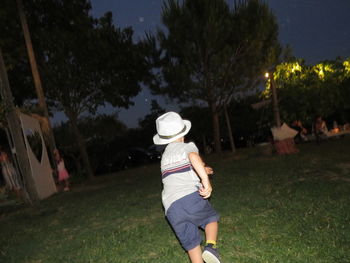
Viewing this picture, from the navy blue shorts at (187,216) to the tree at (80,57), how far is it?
14.8 meters

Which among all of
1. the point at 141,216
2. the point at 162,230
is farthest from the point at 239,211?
the point at 141,216

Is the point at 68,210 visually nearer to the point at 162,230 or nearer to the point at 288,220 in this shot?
the point at 162,230

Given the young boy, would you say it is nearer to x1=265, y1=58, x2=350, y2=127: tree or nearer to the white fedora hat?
the white fedora hat

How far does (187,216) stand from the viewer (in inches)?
138

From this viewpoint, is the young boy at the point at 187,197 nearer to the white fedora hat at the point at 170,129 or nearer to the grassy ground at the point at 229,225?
the white fedora hat at the point at 170,129

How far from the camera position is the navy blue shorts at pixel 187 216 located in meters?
3.49

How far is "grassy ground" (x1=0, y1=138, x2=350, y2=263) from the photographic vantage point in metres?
4.26

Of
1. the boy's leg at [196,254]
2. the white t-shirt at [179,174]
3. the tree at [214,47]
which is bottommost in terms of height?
the boy's leg at [196,254]

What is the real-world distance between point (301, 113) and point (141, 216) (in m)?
17.4

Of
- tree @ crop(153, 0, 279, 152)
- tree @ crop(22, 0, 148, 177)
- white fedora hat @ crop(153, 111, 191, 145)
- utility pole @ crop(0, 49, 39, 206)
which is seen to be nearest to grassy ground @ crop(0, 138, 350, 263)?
utility pole @ crop(0, 49, 39, 206)

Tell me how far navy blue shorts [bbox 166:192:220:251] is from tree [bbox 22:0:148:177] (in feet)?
48.5

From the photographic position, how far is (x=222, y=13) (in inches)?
605

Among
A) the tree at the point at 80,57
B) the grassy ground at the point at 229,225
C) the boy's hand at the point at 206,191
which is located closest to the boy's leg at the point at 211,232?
the boy's hand at the point at 206,191

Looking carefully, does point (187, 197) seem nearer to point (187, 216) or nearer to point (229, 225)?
point (187, 216)
